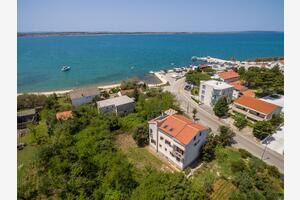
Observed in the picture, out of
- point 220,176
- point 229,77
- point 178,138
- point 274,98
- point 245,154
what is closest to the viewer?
point 178,138

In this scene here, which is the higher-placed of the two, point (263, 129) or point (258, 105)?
point (258, 105)

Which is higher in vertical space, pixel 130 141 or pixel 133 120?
pixel 133 120

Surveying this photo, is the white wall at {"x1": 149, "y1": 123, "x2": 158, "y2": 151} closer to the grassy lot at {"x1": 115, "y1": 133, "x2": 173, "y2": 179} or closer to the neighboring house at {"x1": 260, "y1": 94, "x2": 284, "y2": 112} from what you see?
the grassy lot at {"x1": 115, "y1": 133, "x2": 173, "y2": 179}

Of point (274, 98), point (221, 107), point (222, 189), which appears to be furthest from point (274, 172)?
point (274, 98)

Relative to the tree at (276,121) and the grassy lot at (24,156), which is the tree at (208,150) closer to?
the tree at (276,121)

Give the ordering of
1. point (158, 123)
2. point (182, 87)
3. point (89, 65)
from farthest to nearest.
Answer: point (89, 65) < point (182, 87) < point (158, 123)

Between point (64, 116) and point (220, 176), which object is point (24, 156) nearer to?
point (64, 116)

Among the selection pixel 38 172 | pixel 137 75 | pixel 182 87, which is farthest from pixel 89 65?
pixel 38 172

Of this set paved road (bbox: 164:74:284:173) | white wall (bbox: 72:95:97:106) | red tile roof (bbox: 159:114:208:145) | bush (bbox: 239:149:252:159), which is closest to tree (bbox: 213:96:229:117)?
paved road (bbox: 164:74:284:173)

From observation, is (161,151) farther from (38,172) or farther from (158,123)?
(38,172)
